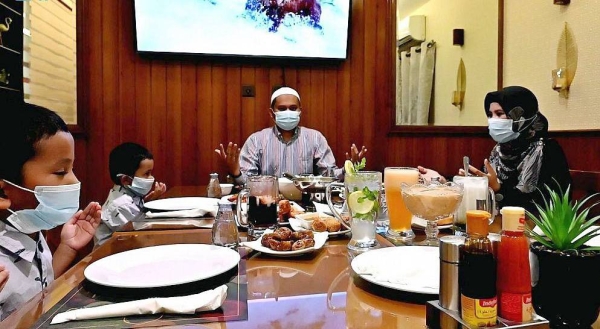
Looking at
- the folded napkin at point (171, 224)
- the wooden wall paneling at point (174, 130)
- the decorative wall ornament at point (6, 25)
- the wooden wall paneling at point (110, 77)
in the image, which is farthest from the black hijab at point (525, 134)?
the decorative wall ornament at point (6, 25)

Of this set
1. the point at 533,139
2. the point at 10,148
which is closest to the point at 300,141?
the point at 533,139

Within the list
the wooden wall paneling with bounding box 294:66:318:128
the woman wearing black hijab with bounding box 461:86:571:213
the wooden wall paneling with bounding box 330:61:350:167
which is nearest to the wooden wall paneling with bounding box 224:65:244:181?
the wooden wall paneling with bounding box 294:66:318:128

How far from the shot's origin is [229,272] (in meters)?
0.88

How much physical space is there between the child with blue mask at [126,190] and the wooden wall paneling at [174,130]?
989 millimetres

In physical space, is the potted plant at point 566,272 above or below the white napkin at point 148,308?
above

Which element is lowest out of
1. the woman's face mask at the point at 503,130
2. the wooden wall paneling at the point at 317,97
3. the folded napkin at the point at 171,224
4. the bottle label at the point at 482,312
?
the folded napkin at the point at 171,224

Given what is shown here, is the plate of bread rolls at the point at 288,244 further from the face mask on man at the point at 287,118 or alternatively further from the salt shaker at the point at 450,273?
the face mask on man at the point at 287,118

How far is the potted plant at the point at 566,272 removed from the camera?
1.96 feet

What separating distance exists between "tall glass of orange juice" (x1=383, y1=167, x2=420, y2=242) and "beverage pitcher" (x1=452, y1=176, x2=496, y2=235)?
131mm

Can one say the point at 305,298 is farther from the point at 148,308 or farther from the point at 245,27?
the point at 245,27

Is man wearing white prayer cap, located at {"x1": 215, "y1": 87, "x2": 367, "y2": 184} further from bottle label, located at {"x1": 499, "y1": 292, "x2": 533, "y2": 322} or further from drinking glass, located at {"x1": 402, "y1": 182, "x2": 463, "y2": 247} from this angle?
bottle label, located at {"x1": 499, "y1": 292, "x2": 533, "y2": 322}

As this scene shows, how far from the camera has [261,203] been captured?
1.29 m

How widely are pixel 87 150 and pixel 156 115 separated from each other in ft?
1.86

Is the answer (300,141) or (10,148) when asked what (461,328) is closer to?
(10,148)
